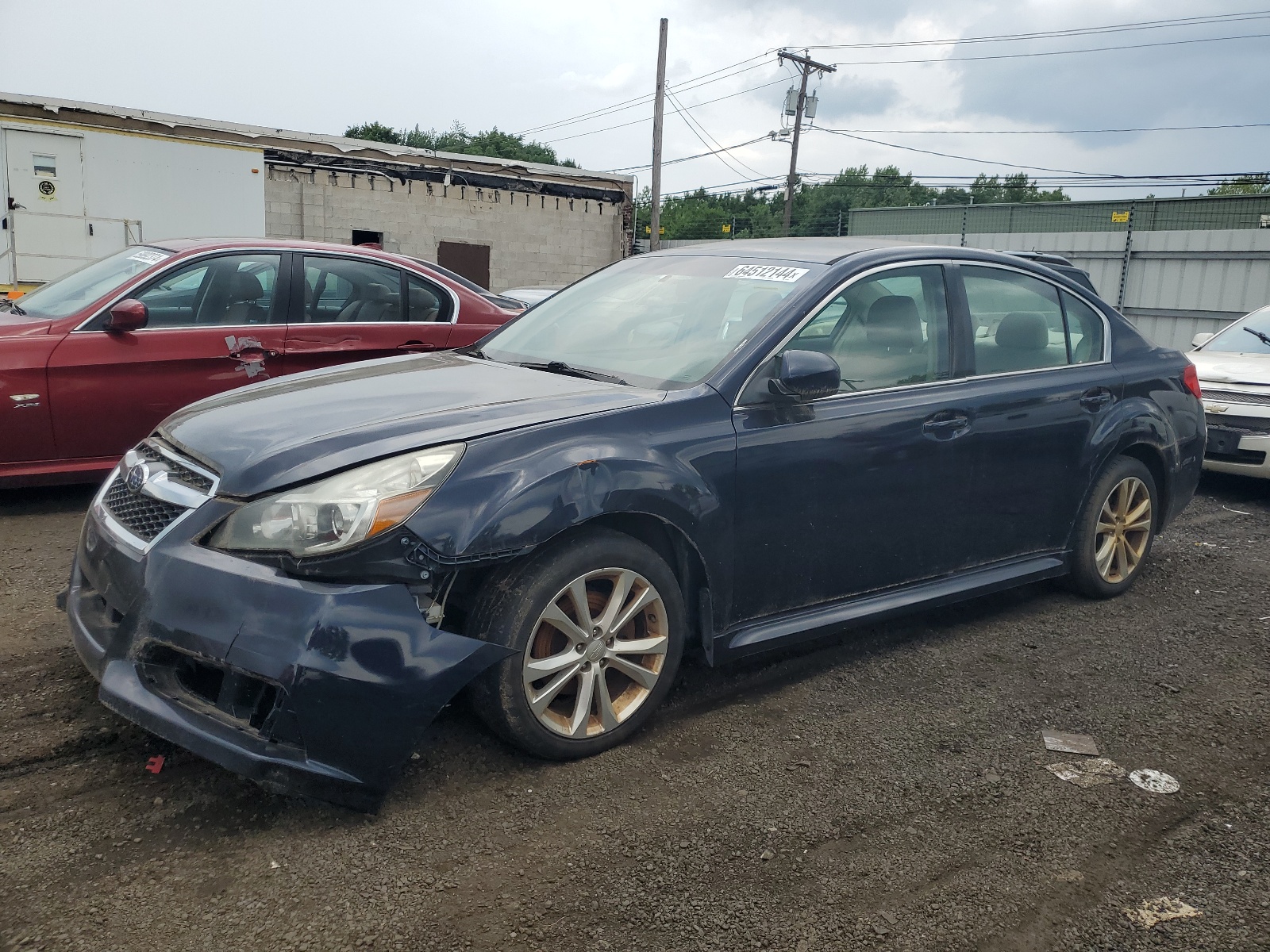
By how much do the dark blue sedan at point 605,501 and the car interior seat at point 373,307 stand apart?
239 cm

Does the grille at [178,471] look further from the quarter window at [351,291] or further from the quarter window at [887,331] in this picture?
the quarter window at [351,291]

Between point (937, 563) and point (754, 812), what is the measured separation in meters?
1.61

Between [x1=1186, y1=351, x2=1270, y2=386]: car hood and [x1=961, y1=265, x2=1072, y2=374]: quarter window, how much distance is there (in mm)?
3847

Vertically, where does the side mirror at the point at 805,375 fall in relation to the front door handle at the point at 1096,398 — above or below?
above

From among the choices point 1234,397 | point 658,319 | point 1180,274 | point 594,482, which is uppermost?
point 1180,274

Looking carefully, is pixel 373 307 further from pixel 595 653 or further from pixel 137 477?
pixel 595 653

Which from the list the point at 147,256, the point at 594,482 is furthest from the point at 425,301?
the point at 594,482

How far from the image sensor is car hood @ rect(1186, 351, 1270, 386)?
7.82m

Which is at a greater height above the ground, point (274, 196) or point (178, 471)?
point (274, 196)

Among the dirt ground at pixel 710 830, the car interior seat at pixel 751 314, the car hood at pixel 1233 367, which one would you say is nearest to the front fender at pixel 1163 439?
the dirt ground at pixel 710 830

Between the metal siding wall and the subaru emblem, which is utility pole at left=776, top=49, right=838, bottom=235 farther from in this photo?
the subaru emblem

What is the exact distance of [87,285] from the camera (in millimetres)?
6117

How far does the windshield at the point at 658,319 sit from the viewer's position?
3688 millimetres

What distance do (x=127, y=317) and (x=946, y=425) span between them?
14.5ft
